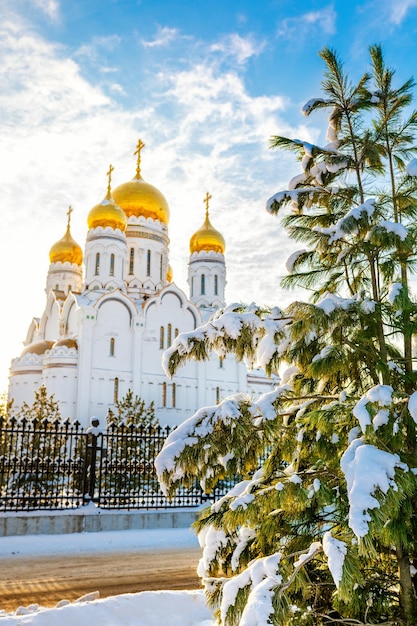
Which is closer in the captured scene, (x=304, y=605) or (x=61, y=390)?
(x=304, y=605)

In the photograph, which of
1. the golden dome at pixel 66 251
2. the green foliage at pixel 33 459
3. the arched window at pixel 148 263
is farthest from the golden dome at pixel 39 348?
the green foliage at pixel 33 459

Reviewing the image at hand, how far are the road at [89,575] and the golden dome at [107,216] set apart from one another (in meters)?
24.1

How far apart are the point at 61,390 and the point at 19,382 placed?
334 cm

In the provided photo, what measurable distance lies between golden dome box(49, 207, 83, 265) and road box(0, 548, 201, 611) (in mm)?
29250

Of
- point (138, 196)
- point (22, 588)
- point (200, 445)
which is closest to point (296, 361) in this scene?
point (200, 445)

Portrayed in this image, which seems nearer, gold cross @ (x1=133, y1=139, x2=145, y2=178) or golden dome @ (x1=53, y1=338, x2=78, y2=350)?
golden dome @ (x1=53, y1=338, x2=78, y2=350)

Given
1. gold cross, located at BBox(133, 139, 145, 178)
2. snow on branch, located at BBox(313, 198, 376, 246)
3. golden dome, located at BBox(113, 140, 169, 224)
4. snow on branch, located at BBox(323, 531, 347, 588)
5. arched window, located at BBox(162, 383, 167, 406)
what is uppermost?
gold cross, located at BBox(133, 139, 145, 178)

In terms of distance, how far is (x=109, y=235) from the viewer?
→ 2959 centimetres

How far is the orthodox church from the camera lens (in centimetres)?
2639

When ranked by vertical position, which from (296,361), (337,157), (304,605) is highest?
(337,157)

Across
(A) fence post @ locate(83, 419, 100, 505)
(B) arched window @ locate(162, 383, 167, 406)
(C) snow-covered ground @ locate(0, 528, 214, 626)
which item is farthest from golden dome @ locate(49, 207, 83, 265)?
(C) snow-covered ground @ locate(0, 528, 214, 626)

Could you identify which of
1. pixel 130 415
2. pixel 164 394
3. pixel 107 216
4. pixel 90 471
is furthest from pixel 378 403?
pixel 107 216

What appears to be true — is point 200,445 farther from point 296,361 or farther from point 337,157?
point 337,157

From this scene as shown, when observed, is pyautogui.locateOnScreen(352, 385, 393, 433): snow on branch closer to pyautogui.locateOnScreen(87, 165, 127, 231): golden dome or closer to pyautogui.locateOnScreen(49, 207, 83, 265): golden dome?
pyautogui.locateOnScreen(87, 165, 127, 231): golden dome
